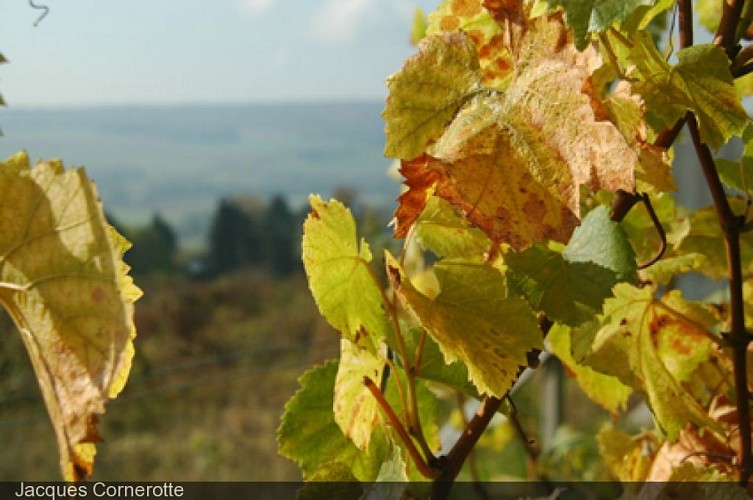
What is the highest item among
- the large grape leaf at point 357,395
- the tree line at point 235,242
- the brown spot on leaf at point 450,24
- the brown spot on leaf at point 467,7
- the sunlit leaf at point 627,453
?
the brown spot on leaf at point 467,7

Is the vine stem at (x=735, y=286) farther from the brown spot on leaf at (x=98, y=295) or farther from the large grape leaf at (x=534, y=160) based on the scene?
the brown spot on leaf at (x=98, y=295)

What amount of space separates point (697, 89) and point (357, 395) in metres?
0.18

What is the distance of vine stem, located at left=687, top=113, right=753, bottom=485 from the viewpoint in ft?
1.16

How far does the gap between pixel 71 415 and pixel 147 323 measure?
21.2ft

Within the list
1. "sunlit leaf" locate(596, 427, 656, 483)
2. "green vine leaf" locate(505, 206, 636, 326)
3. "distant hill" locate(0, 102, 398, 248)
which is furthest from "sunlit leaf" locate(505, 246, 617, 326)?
"distant hill" locate(0, 102, 398, 248)

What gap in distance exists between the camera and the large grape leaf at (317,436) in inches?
16.2

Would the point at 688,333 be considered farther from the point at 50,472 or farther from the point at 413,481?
the point at 50,472

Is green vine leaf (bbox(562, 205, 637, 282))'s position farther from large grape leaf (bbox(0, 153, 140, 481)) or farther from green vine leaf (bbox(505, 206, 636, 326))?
large grape leaf (bbox(0, 153, 140, 481))

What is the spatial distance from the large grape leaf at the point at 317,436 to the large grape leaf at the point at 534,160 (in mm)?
160

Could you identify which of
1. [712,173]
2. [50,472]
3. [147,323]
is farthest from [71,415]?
[147,323]

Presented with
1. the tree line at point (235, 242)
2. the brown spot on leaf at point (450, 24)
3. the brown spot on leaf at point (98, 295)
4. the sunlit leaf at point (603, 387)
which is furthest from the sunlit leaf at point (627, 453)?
the tree line at point (235, 242)

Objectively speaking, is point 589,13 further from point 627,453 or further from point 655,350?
point 627,453

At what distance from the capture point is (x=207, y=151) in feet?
39.2

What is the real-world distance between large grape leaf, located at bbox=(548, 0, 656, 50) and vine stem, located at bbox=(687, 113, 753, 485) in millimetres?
81
